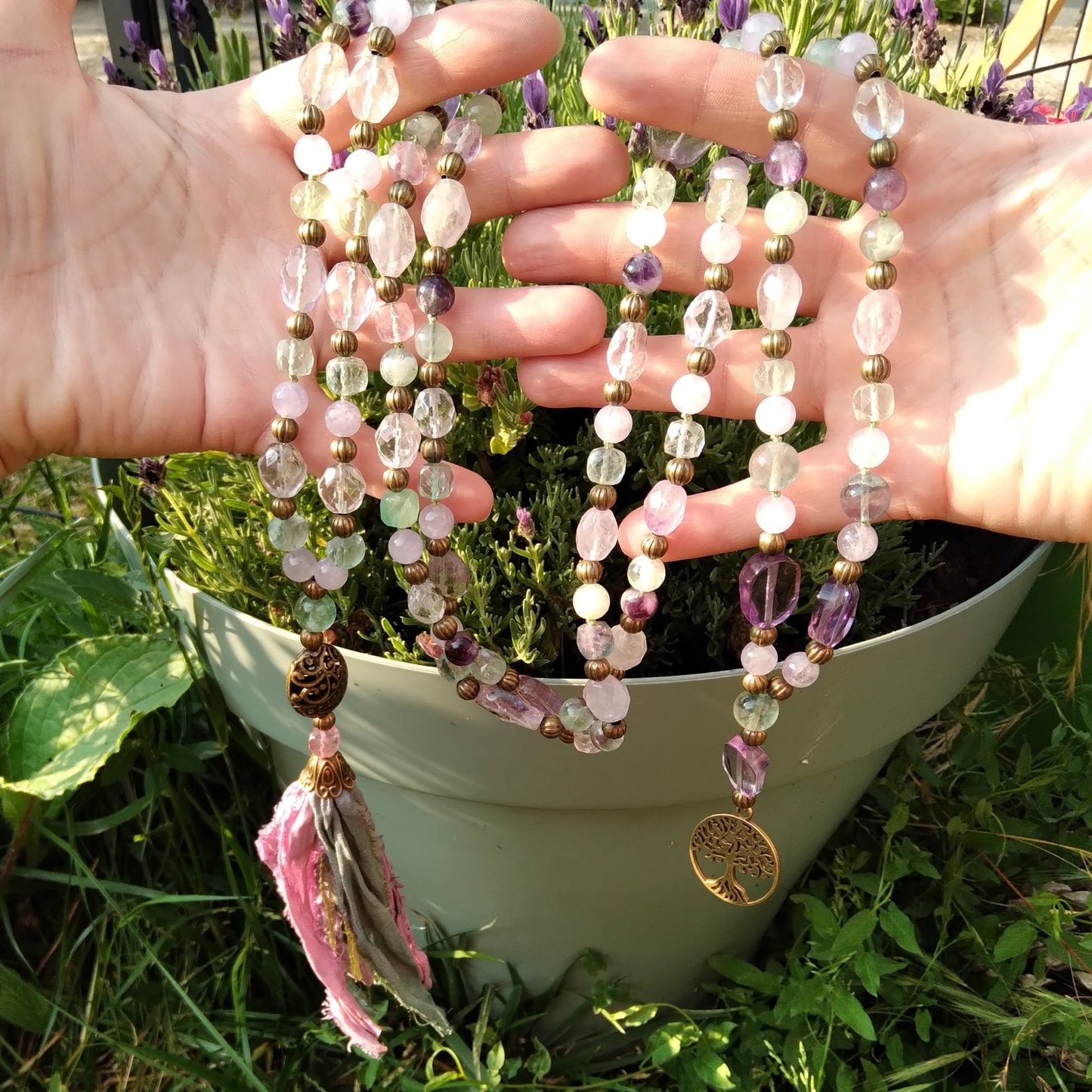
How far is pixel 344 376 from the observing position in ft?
3.01

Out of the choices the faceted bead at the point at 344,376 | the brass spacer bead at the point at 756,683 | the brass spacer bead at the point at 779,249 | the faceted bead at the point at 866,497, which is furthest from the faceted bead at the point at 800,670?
the faceted bead at the point at 344,376

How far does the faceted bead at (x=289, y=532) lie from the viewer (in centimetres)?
95

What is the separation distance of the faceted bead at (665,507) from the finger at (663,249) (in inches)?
7.7

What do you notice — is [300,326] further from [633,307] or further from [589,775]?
[589,775]

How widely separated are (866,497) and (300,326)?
50 centimetres

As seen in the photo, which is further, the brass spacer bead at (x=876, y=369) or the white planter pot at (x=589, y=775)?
the white planter pot at (x=589, y=775)

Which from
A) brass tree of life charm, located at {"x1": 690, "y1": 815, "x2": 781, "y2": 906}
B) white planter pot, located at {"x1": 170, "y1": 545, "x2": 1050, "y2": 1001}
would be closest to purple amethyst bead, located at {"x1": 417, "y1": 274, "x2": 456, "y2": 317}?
white planter pot, located at {"x1": 170, "y1": 545, "x2": 1050, "y2": 1001}

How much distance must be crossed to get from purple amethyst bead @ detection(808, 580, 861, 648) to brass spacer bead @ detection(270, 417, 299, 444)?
476 mm

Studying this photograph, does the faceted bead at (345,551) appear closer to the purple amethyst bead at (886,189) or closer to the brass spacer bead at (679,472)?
the brass spacer bead at (679,472)

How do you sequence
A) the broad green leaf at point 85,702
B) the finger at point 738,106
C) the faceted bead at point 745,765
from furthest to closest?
the broad green leaf at point 85,702
the faceted bead at point 745,765
the finger at point 738,106

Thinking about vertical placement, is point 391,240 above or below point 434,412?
above

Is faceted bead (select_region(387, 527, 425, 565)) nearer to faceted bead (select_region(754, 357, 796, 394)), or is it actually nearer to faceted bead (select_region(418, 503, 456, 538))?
faceted bead (select_region(418, 503, 456, 538))

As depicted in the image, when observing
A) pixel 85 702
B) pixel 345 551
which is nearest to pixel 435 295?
pixel 345 551

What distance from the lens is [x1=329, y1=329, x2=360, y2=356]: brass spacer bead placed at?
2.97ft
